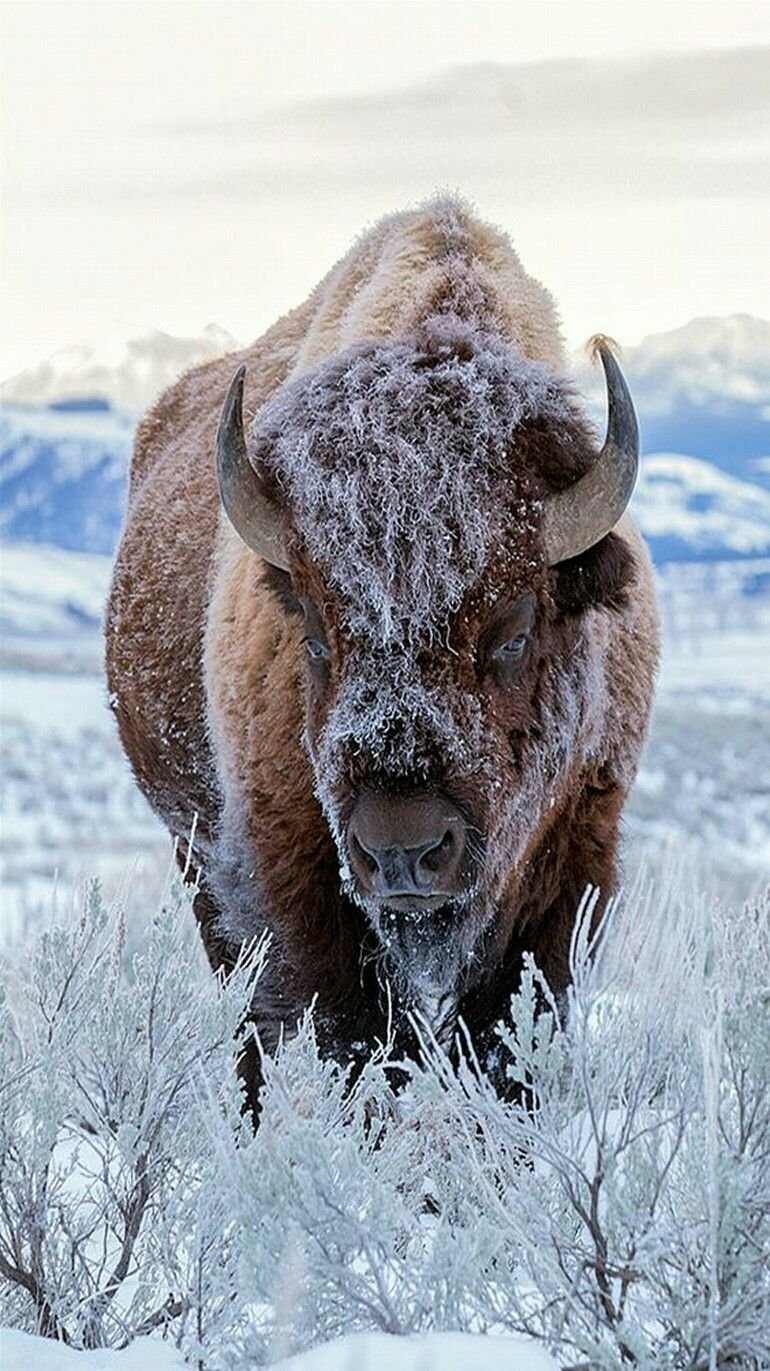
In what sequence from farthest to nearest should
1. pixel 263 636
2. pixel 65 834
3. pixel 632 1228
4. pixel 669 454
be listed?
pixel 669 454, pixel 65 834, pixel 263 636, pixel 632 1228

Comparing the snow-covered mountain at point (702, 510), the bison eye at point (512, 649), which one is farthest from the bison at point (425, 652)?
the snow-covered mountain at point (702, 510)

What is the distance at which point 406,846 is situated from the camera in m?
4.67

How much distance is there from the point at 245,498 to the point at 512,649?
2.71 feet

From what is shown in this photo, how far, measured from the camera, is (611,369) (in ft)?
16.5

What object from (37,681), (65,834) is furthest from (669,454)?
(65,834)

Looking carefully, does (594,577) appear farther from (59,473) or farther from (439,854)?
(59,473)

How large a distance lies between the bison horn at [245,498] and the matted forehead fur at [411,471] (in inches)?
2.4

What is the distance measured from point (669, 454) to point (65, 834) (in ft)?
261

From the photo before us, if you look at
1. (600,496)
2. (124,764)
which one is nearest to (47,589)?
(124,764)

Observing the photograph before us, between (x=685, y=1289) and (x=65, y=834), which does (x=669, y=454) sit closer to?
(x=65, y=834)

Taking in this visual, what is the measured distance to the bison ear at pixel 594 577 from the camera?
5.35 meters

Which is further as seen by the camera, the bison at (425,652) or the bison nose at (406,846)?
the bison at (425,652)

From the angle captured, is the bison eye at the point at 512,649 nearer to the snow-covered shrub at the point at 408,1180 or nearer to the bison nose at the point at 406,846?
the bison nose at the point at 406,846

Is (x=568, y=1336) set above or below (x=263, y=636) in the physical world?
below
